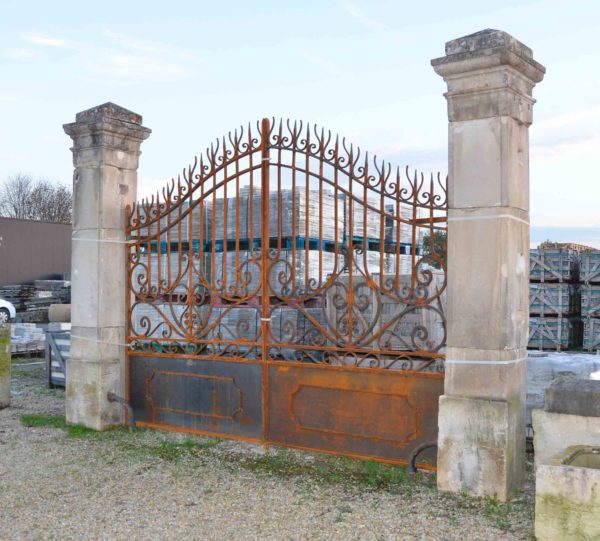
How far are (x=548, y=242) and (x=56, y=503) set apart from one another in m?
12.3

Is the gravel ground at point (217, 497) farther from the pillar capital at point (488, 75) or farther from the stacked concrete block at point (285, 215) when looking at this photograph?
the pillar capital at point (488, 75)

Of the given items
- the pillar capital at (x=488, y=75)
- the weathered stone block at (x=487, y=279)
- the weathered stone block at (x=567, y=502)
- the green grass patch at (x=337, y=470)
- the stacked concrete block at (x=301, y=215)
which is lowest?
the green grass patch at (x=337, y=470)

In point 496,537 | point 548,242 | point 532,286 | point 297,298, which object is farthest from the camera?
point 548,242

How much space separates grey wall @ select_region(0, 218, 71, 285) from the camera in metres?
25.0

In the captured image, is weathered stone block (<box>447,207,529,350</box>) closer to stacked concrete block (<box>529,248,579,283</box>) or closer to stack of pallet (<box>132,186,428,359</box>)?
stack of pallet (<box>132,186,428,359</box>)

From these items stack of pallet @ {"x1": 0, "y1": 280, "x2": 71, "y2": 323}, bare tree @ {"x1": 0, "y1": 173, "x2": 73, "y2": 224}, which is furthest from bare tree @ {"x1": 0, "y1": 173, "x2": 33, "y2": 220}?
stack of pallet @ {"x1": 0, "y1": 280, "x2": 71, "y2": 323}

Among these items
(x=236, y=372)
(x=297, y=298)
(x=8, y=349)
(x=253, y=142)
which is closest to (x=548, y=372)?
(x=297, y=298)

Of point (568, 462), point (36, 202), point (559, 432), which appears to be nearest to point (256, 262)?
point (559, 432)

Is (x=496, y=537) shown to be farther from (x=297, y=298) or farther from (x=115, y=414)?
(x=115, y=414)

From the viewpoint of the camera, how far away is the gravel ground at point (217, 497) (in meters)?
4.61

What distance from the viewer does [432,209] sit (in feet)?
18.7

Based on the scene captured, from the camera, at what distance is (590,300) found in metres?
12.8

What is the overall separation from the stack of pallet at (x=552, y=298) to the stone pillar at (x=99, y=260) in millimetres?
8600

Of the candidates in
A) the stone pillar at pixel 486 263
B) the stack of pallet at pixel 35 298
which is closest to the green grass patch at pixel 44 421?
the stone pillar at pixel 486 263
